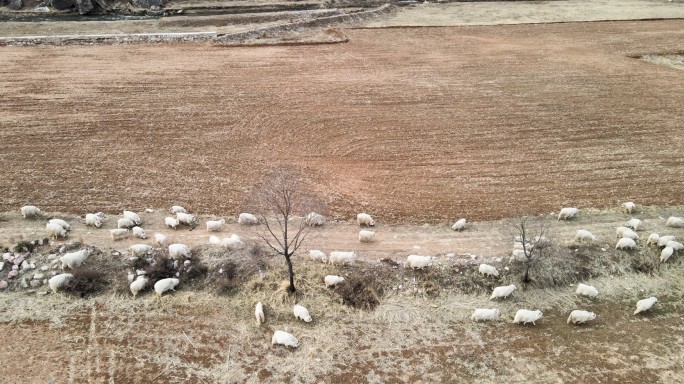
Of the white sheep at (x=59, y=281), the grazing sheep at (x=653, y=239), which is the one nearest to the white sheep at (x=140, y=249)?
the white sheep at (x=59, y=281)

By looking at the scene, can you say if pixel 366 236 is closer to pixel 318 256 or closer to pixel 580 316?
pixel 318 256

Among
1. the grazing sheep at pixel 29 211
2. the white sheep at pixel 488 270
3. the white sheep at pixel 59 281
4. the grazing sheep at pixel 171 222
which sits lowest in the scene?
the white sheep at pixel 488 270

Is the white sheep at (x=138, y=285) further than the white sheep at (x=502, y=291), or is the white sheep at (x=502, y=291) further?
the white sheep at (x=502, y=291)

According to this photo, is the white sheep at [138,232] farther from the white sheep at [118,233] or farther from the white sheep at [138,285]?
the white sheep at [138,285]

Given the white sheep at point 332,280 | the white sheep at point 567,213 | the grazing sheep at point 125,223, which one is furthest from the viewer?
the white sheep at point 567,213

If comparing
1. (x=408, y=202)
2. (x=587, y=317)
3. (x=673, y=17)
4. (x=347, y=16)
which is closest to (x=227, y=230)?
(x=408, y=202)

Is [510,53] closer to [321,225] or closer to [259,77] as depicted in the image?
[259,77]

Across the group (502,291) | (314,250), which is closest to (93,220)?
(314,250)
